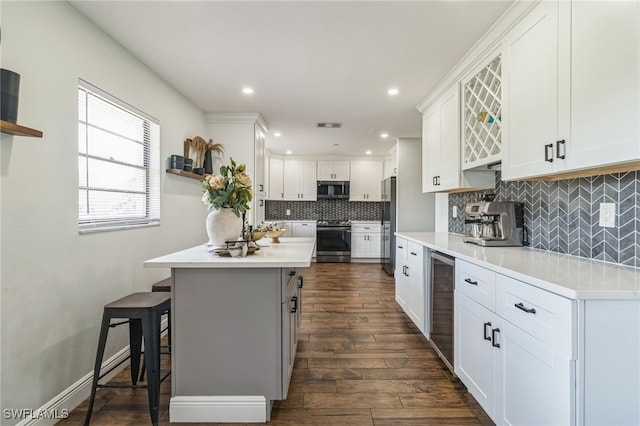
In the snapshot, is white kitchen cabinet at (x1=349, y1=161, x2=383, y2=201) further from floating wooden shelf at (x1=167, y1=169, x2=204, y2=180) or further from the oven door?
floating wooden shelf at (x1=167, y1=169, x2=204, y2=180)

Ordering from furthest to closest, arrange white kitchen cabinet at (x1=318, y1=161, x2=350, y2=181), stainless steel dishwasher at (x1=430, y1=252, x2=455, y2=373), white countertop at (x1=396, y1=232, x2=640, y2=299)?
white kitchen cabinet at (x1=318, y1=161, x2=350, y2=181) → stainless steel dishwasher at (x1=430, y1=252, x2=455, y2=373) → white countertop at (x1=396, y1=232, x2=640, y2=299)

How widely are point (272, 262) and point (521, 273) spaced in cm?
116

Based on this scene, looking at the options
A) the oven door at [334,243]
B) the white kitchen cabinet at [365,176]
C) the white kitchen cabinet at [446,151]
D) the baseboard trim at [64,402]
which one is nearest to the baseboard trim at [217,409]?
the baseboard trim at [64,402]

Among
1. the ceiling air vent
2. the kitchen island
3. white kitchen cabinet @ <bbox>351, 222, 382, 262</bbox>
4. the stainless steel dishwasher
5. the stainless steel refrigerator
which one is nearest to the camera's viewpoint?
the kitchen island

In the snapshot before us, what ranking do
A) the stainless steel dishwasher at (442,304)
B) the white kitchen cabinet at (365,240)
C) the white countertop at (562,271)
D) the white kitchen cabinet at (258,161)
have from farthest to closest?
the white kitchen cabinet at (365,240), the white kitchen cabinet at (258,161), the stainless steel dishwasher at (442,304), the white countertop at (562,271)

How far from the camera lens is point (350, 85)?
2.98 m

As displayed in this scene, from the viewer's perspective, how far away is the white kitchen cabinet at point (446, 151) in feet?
8.82

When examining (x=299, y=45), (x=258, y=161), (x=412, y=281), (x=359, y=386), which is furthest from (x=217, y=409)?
(x=258, y=161)

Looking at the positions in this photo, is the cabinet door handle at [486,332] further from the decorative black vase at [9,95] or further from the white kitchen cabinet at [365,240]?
the white kitchen cabinet at [365,240]

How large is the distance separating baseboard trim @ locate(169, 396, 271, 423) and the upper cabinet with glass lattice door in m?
2.22

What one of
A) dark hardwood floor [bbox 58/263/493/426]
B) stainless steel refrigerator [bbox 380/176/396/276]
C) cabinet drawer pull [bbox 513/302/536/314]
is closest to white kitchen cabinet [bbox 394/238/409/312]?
dark hardwood floor [bbox 58/263/493/426]

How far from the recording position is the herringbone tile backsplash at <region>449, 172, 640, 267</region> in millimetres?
1466

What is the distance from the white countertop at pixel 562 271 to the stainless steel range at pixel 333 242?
4529mm

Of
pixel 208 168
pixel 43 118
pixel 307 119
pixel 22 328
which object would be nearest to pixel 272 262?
pixel 22 328
